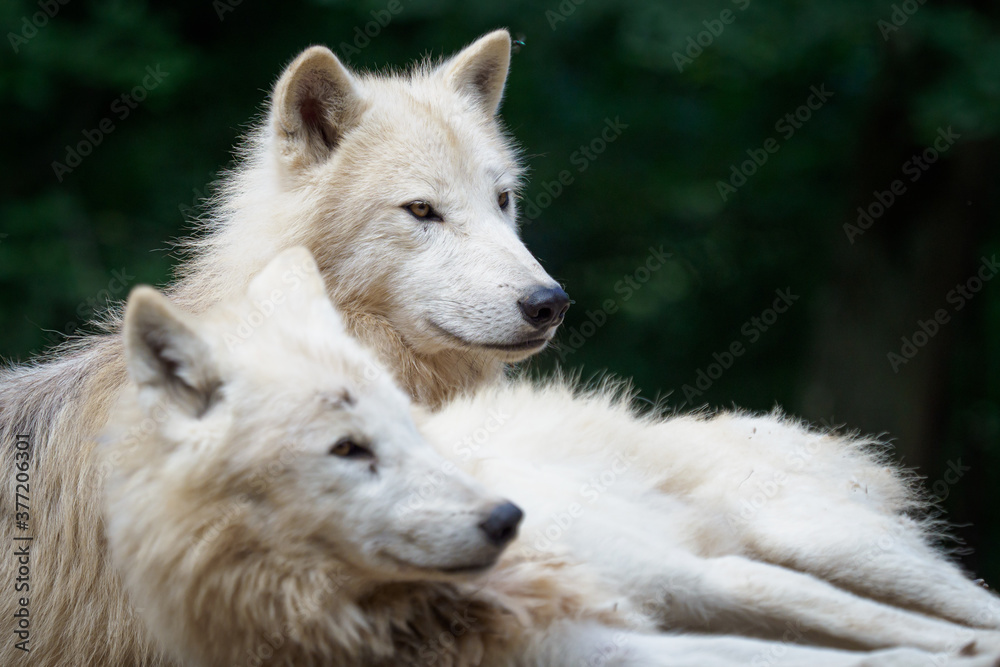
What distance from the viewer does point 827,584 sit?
2955 millimetres

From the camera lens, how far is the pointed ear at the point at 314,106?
403 centimetres

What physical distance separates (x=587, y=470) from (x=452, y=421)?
0.47 metres

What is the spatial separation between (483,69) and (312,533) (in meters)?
2.86

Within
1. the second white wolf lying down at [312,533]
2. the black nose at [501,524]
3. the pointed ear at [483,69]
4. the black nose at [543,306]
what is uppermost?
the pointed ear at [483,69]

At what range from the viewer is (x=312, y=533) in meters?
2.45

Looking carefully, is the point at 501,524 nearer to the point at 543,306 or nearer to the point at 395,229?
the point at 543,306

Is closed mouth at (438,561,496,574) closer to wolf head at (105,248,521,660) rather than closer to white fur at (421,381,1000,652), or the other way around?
wolf head at (105,248,521,660)

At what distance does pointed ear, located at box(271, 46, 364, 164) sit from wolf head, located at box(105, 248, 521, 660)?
1.73 m

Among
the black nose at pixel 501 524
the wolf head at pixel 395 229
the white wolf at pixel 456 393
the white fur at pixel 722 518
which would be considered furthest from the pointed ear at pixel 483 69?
the black nose at pixel 501 524

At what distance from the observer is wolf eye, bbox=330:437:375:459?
2.47 m

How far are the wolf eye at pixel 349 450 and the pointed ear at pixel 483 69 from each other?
2538 millimetres

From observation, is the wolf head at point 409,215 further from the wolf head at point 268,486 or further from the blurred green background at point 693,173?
the blurred green background at point 693,173

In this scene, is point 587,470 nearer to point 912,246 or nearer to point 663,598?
point 663,598

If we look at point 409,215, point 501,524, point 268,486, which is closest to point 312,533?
point 268,486
